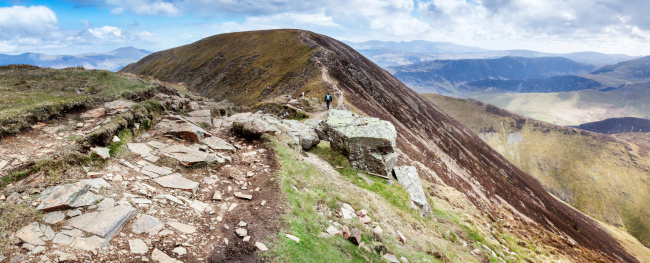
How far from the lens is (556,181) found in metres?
186

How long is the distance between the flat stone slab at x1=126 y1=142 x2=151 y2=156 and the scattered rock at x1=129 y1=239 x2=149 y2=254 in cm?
674

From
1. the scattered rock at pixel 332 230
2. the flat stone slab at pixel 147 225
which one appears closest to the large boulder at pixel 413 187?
the scattered rock at pixel 332 230

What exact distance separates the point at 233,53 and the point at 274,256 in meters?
112

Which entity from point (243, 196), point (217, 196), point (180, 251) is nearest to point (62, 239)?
point (180, 251)

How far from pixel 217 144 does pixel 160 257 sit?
979 cm

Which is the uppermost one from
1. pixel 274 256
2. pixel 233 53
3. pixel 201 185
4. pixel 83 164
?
pixel 233 53

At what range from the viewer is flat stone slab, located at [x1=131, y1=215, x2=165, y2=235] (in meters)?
8.43

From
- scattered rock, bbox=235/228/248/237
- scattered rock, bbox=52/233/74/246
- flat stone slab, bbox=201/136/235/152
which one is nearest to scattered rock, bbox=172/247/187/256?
scattered rock, bbox=235/228/248/237

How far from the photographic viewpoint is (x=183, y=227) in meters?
9.17

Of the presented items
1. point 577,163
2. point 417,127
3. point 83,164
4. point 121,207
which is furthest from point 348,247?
point 577,163

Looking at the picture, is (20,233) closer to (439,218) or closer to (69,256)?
(69,256)

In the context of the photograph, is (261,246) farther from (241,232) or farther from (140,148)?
(140,148)

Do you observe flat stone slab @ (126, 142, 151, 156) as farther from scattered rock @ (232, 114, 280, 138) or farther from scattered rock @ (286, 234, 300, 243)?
scattered rock @ (286, 234, 300, 243)

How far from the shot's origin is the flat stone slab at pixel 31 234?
690 cm
